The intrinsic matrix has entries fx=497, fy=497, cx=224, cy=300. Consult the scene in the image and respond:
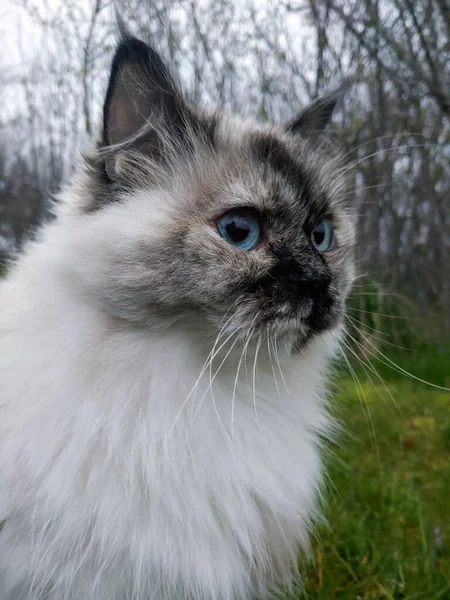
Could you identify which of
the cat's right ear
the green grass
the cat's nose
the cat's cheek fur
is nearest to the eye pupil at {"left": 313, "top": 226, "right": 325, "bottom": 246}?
the cat's nose

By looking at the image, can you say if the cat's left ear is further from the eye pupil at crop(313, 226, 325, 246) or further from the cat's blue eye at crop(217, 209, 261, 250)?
the cat's blue eye at crop(217, 209, 261, 250)

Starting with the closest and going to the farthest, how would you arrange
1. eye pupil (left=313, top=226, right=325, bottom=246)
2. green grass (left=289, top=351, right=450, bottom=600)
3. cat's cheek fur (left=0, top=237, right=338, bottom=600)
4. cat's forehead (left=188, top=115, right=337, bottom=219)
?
cat's cheek fur (left=0, top=237, right=338, bottom=600) → cat's forehead (left=188, top=115, right=337, bottom=219) → eye pupil (left=313, top=226, right=325, bottom=246) → green grass (left=289, top=351, right=450, bottom=600)

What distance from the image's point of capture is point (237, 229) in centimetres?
121

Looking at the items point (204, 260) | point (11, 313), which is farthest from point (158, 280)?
point (11, 313)

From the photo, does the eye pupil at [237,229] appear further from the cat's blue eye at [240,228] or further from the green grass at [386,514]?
the green grass at [386,514]

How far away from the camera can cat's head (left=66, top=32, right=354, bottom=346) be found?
116cm

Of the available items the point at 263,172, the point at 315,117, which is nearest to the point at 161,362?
the point at 263,172

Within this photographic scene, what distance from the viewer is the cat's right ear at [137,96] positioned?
48.7 inches

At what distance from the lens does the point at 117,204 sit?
129cm

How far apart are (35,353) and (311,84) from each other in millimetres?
4441

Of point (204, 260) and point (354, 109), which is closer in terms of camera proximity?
point (204, 260)

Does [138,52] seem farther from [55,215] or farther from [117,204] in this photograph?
[55,215]

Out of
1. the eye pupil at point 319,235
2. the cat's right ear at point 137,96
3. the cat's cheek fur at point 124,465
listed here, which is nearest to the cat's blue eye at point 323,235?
the eye pupil at point 319,235

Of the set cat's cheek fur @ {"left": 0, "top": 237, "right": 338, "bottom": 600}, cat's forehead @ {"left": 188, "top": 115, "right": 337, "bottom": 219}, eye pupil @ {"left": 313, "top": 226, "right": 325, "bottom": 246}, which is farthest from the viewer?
eye pupil @ {"left": 313, "top": 226, "right": 325, "bottom": 246}
